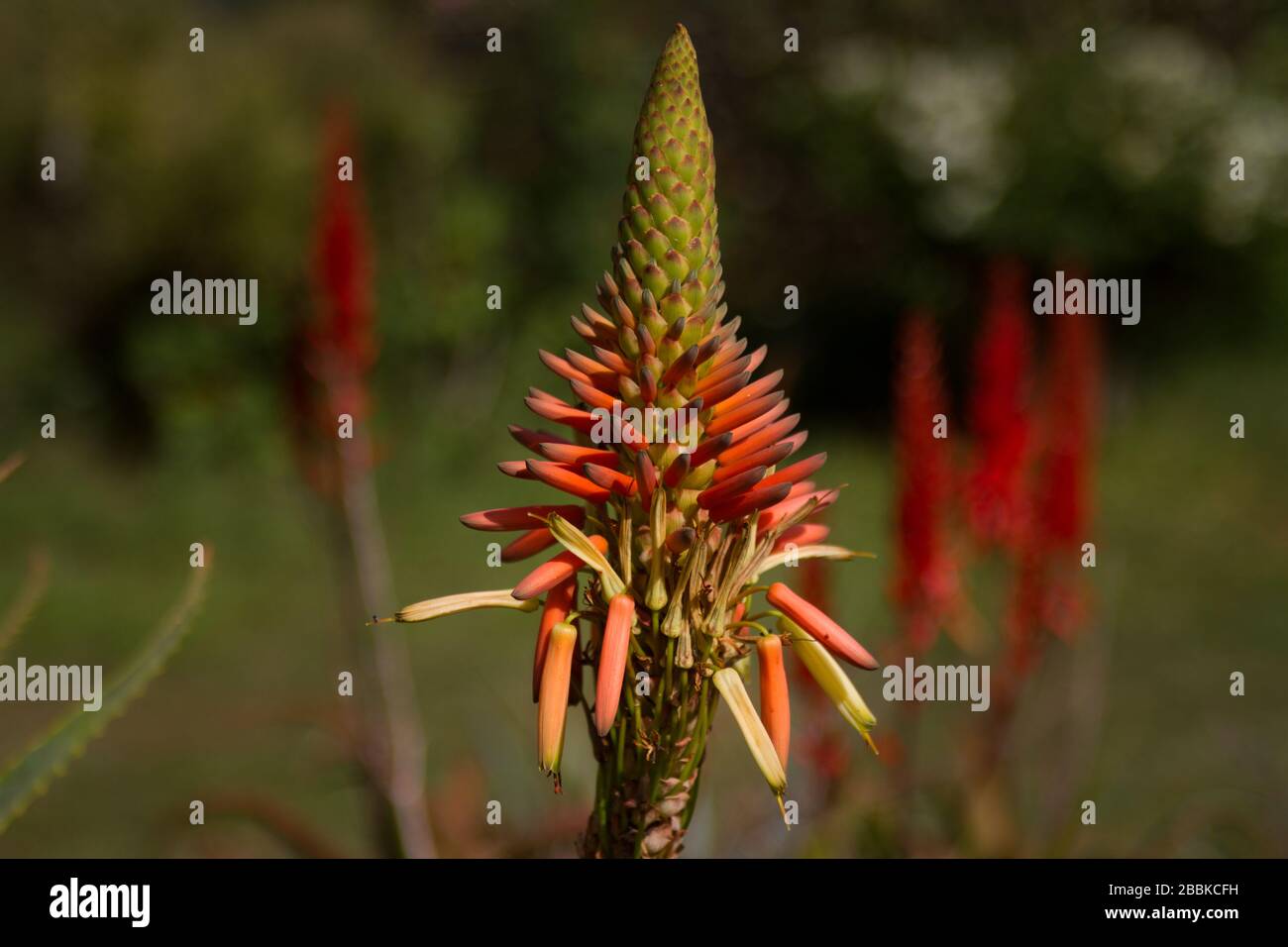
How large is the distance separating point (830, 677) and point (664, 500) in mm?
209

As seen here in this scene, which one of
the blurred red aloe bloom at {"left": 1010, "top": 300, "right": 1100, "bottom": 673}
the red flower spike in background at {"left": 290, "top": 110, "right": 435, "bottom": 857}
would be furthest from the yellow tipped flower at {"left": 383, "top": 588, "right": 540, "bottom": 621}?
the red flower spike in background at {"left": 290, "top": 110, "right": 435, "bottom": 857}

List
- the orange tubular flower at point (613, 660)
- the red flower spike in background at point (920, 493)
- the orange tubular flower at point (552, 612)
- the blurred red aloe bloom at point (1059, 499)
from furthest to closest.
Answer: the blurred red aloe bloom at point (1059, 499) → the red flower spike in background at point (920, 493) → the orange tubular flower at point (552, 612) → the orange tubular flower at point (613, 660)

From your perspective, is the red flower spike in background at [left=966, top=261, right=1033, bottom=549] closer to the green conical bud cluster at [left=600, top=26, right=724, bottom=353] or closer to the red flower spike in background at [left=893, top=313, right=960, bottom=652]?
the red flower spike in background at [left=893, top=313, right=960, bottom=652]

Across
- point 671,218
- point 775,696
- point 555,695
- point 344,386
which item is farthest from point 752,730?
point 344,386

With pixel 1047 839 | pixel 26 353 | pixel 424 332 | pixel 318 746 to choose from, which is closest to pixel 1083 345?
pixel 1047 839

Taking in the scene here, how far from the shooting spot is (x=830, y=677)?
3.48 ft

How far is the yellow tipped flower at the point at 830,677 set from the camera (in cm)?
104

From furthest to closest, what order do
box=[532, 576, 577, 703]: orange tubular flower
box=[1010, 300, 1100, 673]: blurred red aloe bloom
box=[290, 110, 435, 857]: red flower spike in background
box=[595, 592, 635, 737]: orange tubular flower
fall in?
1. box=[290, 110, 435, 857]: red flower spike in background
2. box=[1010, 300, 1100, 673]: blurred red aloe bloom
3. box=[532, 576, 577, 703]: orange tubular flower
4. box=[595, 592, 635, 737]: orange tubular flower

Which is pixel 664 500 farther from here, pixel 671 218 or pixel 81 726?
pixel 81 726

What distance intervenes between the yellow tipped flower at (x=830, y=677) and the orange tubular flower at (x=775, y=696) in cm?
5

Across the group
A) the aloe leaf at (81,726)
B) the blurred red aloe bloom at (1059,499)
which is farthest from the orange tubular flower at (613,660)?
the blurred red aloe bloom at (1059,499)

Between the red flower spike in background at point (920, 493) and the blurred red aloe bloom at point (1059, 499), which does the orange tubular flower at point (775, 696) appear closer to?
the red flower spike in background at point (920, 493)

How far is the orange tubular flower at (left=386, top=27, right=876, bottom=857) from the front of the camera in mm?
1013

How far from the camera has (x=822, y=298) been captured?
36.3 ft
